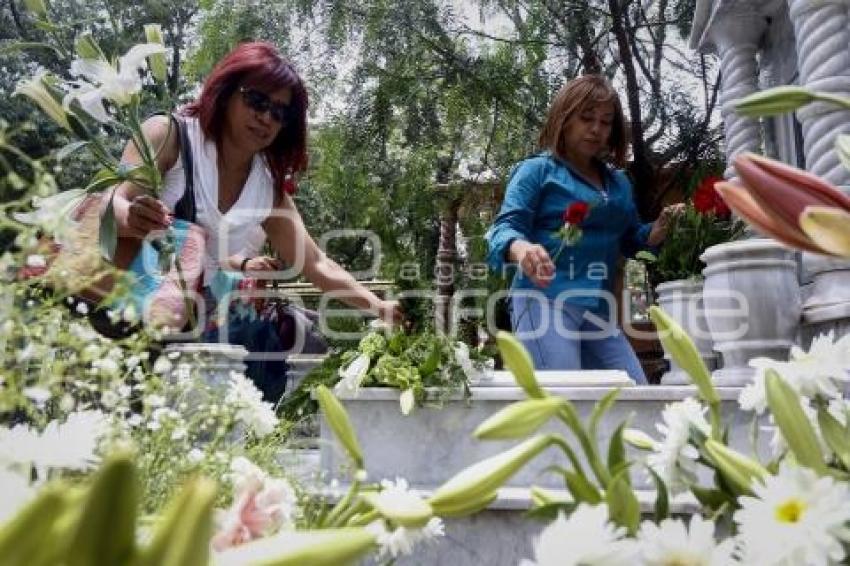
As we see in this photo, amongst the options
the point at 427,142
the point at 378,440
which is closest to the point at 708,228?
the point at 378,440

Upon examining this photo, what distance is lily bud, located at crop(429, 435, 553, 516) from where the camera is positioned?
51cm

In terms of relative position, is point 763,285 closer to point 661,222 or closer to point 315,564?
point 661,222

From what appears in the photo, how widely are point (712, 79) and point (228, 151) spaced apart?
676 cm

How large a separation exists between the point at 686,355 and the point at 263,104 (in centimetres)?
204

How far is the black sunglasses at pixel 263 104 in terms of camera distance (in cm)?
246

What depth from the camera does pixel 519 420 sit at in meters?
Answer: 0.54

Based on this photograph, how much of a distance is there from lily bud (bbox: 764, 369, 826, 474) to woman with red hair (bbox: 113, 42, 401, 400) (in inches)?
71.7

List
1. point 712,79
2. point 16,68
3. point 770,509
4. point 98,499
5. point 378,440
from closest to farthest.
A: point 98,499, point 770,509, point 378,440, point 712,79, point 16,68

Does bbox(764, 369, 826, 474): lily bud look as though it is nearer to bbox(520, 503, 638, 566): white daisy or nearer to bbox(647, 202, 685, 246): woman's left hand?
bbox(520, 503, 638, 566): white daisy

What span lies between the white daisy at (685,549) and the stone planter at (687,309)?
2.86m

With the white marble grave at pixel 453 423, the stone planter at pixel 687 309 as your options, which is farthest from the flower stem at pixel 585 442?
the stone planter at pixel 687 309

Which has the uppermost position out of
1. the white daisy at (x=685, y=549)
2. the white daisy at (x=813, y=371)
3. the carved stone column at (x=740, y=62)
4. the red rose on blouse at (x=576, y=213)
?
the carved stone column at (x=740, y=62)

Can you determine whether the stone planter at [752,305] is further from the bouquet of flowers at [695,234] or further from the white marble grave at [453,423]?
the bouquet of flowers at [695,234]

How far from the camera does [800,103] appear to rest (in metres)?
0.62
